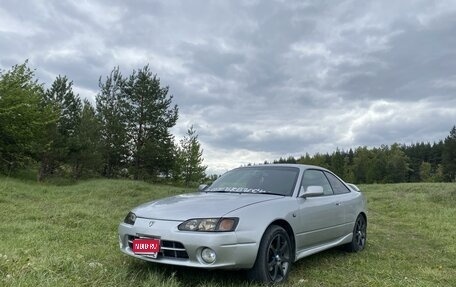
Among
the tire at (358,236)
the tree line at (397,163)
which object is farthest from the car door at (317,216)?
the tree line at (397,163)

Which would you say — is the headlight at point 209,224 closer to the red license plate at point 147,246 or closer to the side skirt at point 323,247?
the red license plate at point 147,246

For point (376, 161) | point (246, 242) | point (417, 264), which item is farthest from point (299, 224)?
point (376, 161)

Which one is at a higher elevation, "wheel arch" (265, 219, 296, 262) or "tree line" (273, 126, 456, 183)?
"tree line" (273, 126, 456, 183)

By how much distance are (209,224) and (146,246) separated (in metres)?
0.70

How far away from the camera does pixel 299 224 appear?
5078 millimetres

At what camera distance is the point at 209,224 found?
4184 mm

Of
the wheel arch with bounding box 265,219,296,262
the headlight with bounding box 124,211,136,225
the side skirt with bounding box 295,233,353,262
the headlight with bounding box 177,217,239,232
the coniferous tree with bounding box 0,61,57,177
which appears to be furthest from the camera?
the coniferous tree with bounding box 0,61,57,177

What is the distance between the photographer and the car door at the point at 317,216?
17.0 feet

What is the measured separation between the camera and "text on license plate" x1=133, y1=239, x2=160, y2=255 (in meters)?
4.25

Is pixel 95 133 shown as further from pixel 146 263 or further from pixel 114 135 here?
pixel 146 263

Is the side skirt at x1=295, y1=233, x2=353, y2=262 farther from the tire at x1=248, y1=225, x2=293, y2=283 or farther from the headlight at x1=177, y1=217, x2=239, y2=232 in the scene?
the headlight at x1=177, y1=217, x2=239, y2=232

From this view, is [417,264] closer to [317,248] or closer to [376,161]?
[317,248]

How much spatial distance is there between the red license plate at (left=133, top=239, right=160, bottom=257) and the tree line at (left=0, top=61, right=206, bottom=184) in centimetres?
2231

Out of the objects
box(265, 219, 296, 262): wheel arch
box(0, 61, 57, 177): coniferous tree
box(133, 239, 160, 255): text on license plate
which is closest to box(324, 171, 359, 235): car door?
box(265, 219, 296, 262): wheel arch
